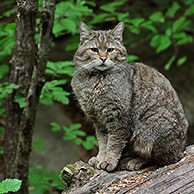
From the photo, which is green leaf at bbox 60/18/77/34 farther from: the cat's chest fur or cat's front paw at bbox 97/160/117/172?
cat's front paw at bbox 97/160/117/172

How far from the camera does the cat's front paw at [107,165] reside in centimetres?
329

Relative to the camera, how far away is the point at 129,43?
6.70m

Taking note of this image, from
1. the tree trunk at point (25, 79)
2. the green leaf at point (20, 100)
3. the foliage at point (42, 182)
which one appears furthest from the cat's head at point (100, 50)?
the foliage at point (42, 182)

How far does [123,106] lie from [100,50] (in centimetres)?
65

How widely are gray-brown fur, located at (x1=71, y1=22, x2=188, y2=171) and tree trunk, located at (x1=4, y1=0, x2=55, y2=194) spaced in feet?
1.30

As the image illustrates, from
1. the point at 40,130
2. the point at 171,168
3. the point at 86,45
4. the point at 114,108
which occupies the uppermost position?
the point at 86,45

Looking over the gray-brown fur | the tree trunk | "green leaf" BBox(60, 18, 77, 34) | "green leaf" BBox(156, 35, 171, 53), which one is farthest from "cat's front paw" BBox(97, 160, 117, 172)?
"green leaf" BBox(156, 35, 171, 53)

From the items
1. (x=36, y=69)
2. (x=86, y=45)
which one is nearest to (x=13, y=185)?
(x=36, y=69)

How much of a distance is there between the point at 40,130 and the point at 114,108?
13.1 feet

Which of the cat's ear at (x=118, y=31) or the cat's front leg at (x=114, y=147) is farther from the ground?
the cat's ear at (x=118, y=31)

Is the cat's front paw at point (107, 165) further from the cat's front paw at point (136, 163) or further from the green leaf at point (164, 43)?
the green leaf at point (164, 43)

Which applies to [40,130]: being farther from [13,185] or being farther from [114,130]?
[13,185]

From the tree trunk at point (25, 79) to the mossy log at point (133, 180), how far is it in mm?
771

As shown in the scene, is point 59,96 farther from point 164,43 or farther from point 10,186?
point 164,43
